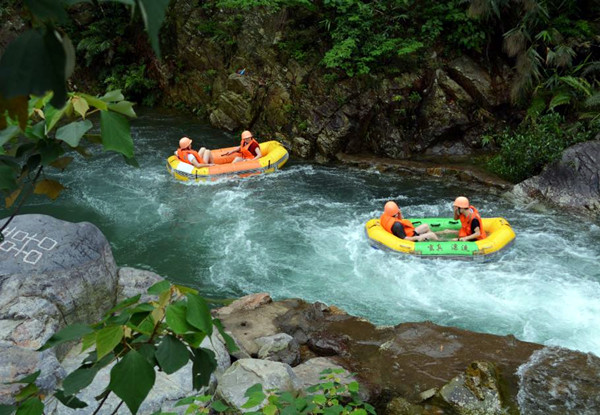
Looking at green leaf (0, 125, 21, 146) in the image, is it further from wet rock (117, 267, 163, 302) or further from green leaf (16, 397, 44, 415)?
wet rock (117, 267, 163, 302)

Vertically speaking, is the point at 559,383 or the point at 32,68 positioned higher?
the point at 32,68

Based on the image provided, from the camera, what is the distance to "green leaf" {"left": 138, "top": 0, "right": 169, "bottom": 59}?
601mm

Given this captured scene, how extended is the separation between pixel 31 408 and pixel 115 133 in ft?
2.18

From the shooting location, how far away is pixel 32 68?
0.63 metres

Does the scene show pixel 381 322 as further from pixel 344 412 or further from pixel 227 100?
pixel 227 100

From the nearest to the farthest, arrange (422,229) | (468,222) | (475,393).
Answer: (475,393), (468,222), (422,229)

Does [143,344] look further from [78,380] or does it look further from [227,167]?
[227,167]

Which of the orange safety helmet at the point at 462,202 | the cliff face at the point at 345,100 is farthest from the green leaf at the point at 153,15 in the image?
the cliff face at the point at 345,100

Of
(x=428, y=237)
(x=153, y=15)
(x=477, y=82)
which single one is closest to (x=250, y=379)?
(x=153, y=15)

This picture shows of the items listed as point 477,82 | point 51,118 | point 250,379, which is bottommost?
point 250,379

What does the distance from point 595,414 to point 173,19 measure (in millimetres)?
15539

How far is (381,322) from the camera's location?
7.41 m

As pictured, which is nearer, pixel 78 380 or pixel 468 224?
pixel 78 380

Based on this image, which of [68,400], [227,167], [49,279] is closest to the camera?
[68,400]
